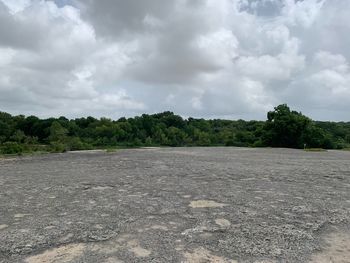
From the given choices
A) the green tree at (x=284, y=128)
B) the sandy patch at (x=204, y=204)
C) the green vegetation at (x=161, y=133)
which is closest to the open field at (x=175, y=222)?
the sandy patch at (x=204, y=204)

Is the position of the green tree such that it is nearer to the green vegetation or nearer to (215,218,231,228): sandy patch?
the green vegetation

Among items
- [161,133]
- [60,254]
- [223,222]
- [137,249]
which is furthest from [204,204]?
[161,133]

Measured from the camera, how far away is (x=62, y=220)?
171 inches

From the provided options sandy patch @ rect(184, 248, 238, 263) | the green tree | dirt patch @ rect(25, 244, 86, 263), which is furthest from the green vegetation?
sandy patch @ rect(184, 248, 238, 263)

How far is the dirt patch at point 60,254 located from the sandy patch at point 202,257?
895 mm

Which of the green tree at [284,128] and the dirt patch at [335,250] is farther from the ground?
the green tree at [284,128]

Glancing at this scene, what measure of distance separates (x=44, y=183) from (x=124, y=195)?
2243 millimetres

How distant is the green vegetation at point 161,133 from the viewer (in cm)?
3388

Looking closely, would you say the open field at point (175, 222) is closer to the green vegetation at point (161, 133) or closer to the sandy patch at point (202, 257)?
the sandy patch at point (202, 257)

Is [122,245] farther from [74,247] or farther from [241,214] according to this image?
[241,214]

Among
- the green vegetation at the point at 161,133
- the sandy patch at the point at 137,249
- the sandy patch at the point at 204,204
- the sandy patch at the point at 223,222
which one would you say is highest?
the green vegetation at the point at 161,133

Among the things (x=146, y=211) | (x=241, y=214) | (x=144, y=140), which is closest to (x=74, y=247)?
(x=146, y=211)

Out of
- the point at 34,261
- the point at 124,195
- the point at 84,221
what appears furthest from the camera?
the point at 124,195

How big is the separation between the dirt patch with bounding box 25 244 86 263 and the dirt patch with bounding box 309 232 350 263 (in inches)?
74.9
